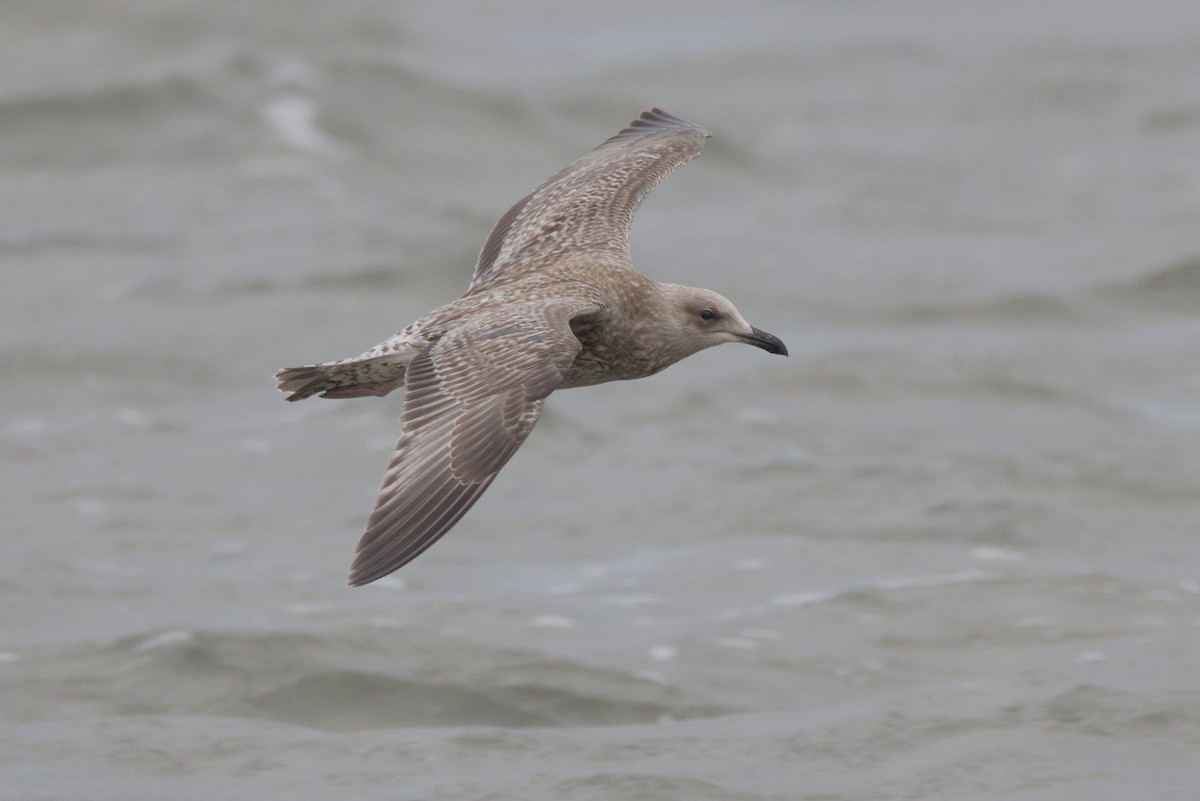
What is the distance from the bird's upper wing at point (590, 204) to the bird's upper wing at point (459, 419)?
1192mm

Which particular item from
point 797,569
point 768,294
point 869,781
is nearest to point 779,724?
point 869,781

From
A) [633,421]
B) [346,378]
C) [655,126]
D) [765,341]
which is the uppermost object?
[655,126]

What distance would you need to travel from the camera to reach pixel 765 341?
8.98 meters

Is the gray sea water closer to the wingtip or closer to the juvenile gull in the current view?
the juvenile gull

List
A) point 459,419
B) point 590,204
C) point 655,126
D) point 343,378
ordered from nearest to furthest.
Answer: point 459,419 → point 343,378 → point 590,204 → point 655,126

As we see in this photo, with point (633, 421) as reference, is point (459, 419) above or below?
above

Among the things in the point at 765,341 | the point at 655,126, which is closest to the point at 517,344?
the point at 765,341

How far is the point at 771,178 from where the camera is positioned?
71.2 ft

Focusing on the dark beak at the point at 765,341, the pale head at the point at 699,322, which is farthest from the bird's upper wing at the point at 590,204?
the dark beak at the point at 765,341

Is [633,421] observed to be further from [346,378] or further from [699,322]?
[346,378]

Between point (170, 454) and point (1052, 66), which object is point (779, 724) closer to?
point (170, 454)

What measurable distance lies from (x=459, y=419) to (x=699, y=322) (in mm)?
1556

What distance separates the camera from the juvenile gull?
25.2 feet

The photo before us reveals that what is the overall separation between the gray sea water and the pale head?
276cm
